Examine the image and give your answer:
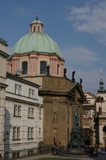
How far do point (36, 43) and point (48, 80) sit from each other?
548 inches

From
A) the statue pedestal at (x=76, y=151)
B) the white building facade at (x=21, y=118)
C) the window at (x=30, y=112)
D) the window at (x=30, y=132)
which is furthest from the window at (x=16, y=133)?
the statue pedestal at (x=76, y=151)

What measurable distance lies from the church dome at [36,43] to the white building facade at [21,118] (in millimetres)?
17008

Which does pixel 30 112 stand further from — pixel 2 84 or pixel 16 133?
pixel 2 84

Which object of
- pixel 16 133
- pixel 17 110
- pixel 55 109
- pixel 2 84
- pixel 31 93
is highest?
pixel 31 93

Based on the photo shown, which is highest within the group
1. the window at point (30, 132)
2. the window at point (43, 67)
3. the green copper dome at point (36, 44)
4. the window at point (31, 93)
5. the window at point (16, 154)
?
the green copper dome at point (36, 44)

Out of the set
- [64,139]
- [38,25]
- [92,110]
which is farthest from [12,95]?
[92,110]

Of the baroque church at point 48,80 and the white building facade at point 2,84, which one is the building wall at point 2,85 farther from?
the baroque church at point 48,80

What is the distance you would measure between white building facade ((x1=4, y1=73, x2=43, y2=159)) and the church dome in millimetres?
17008

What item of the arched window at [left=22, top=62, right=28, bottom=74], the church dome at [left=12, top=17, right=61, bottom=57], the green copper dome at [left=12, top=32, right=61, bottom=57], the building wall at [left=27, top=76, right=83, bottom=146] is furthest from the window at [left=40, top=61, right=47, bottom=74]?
the building wall at [left=27, top=76, right=83, bottom=146]

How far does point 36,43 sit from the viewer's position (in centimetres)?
7681

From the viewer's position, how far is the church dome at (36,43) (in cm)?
7619

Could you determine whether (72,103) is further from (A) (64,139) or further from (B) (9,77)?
(B) (9,77)

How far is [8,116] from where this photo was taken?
48.9 metres

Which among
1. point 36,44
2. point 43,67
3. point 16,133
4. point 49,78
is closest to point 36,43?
point 36,44
